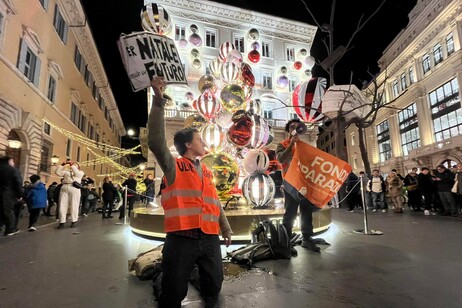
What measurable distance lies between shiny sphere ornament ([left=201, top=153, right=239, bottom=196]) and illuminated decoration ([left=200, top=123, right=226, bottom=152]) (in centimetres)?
77

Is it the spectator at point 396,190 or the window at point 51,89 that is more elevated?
the window at point 51,89

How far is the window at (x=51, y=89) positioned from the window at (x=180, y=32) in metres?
12.3

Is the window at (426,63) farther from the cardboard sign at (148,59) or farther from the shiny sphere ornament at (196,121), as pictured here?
the cardboard sign at (148,59)

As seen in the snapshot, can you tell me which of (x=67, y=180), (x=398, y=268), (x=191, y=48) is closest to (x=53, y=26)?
(x=191, y=48)

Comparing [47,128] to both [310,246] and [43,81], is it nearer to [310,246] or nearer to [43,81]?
[43,81]

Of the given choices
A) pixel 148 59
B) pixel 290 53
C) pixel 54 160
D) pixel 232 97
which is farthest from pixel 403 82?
pixel 148 59

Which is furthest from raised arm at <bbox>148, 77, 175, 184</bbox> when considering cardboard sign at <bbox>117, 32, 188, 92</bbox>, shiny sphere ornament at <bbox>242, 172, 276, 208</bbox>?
shiny sphere ornament at <bbox>242, 172, 276, 208</bbox>

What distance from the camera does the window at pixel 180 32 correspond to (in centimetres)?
2398

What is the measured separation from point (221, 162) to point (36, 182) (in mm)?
6163

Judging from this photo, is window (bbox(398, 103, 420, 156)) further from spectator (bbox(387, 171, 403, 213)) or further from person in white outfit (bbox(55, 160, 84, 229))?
person in white outfit (bbox(55, 160, 84, 229))

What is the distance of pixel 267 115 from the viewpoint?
2511 centimetres

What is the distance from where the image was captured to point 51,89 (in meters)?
14.9

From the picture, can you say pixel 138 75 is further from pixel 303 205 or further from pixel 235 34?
pixel 235 34

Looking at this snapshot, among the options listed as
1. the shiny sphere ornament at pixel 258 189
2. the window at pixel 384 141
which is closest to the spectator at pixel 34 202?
the shiny sphere ornament at pixel 258 189
